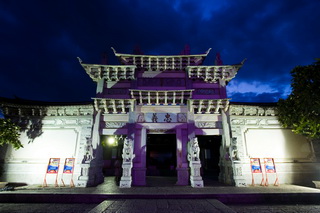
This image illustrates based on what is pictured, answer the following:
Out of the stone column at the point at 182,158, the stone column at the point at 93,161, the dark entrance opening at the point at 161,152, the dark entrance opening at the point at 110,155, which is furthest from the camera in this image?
the dark entrance opening at the point at 161,152

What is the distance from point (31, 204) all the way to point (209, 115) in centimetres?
1206

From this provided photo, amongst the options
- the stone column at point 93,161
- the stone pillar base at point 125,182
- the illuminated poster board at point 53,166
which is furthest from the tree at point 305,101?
the illuminated poster board at point 53,166

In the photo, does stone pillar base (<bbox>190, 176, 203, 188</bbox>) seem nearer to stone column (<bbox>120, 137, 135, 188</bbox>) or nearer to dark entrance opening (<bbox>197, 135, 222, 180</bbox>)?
stone column (<bbox>120, 137, 135, 188</bbox>)

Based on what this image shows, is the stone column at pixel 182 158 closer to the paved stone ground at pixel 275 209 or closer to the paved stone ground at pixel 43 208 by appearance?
the paved stone ground at pixel 275 209

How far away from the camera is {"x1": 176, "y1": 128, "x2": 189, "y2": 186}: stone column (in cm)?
1041

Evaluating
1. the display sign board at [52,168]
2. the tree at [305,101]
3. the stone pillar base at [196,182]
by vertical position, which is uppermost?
the tree at [305,101]

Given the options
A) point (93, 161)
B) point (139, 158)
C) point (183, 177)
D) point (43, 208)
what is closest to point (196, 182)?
point (183, 177)

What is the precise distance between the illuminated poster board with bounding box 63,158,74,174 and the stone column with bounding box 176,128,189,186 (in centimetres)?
761

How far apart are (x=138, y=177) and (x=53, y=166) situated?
19.8 ft

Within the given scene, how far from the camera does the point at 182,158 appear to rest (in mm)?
10906

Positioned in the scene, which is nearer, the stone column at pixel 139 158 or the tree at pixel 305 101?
the tree at pixel 305 101

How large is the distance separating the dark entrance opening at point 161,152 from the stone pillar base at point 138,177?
7172mm

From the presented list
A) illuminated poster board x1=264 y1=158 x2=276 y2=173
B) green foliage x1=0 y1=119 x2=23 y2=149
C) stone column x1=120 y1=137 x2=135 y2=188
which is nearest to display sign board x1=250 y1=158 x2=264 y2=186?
illuminated poster board x1=264 y1=158 x2=276 y2=173

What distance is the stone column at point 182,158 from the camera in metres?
10.4
